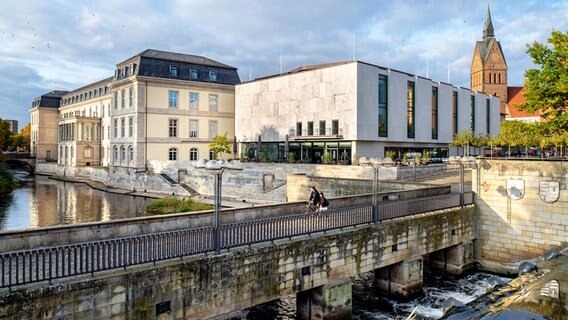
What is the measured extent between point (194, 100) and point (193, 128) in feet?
11.8

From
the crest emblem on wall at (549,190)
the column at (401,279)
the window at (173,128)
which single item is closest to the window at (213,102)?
the window at (173,128)

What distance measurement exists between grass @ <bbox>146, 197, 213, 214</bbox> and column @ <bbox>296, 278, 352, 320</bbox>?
2126 centimetres

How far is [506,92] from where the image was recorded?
97562 millimetres

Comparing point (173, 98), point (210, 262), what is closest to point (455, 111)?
point (173, 98)

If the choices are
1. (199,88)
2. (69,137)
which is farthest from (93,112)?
(199,88)

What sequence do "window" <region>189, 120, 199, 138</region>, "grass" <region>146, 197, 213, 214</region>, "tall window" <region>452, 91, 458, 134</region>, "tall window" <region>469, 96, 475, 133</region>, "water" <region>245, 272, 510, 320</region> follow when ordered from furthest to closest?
"window" <region>189, 120, 199, 138</region>, "tall window" <region>469, 96, 475, 133</region>, "tall window" <region>452, 91, 458, 134</region>, "grass" <region>146, 197, 213, 214</region>, "water" <region>245, 272, 510, 320</region>

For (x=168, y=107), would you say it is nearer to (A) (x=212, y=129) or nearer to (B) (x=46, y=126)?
(A) (x=212, y=129)

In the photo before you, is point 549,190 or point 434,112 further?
point 434,112

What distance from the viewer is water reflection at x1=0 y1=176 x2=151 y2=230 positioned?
30.4 metres

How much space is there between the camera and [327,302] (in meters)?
12.7

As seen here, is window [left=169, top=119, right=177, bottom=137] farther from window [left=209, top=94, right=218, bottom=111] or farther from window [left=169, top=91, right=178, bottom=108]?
window [left=209, top=94, right=218, bottom=111]

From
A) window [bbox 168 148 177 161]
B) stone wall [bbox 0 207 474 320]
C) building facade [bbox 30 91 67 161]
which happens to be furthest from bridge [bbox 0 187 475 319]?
building facade [bbox 30 91 67 161]

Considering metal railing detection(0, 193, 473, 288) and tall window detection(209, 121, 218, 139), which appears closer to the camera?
metal railing detection(0, 193, 473, 288)

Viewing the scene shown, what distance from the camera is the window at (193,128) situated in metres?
54.1
